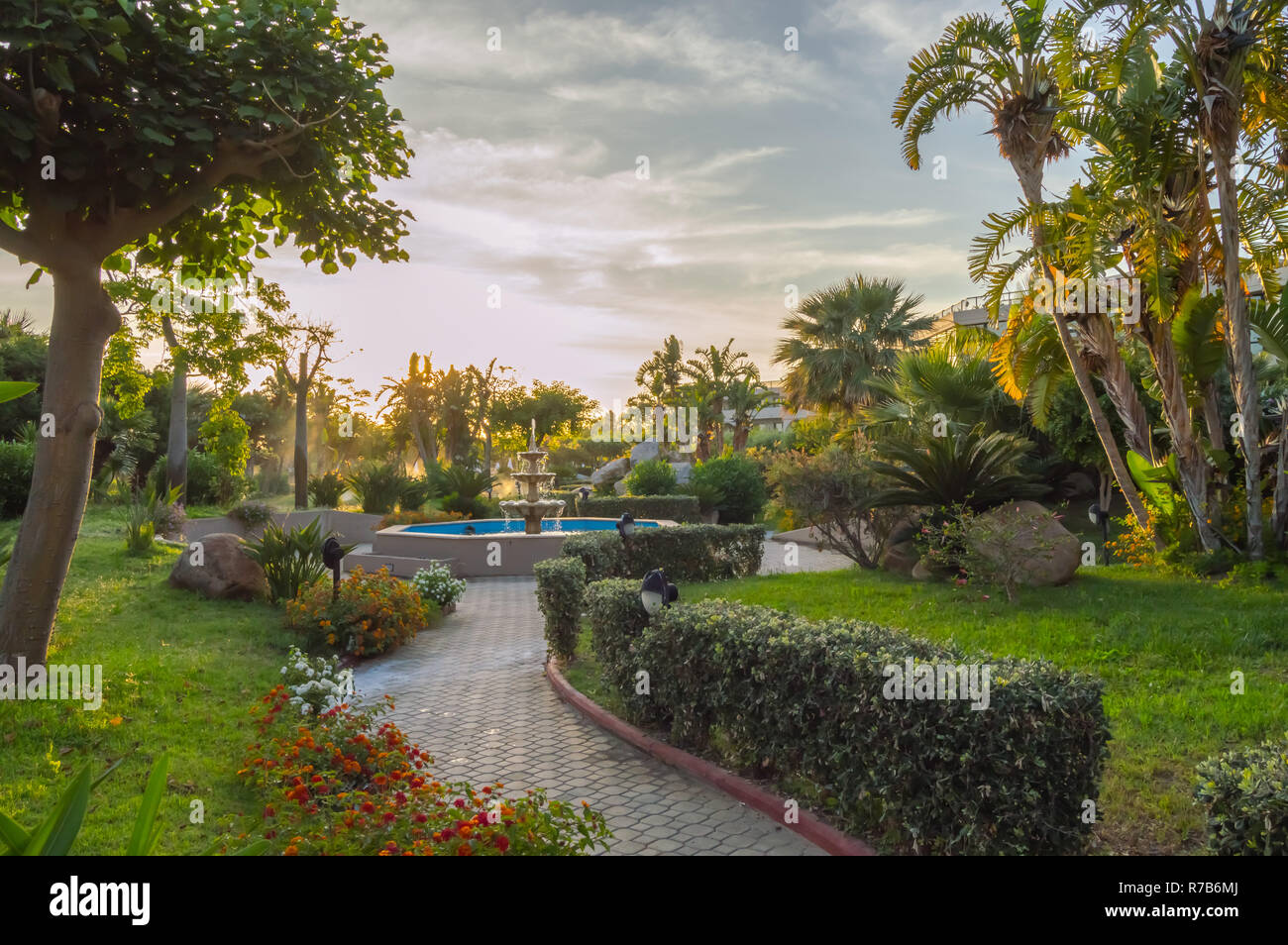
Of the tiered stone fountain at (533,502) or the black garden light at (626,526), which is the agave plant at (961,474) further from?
the tiered stone fountain at (533,502)

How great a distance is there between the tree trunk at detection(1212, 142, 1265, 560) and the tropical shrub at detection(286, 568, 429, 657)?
10.6 meters

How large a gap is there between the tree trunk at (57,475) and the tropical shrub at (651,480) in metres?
20.5

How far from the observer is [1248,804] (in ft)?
9.98

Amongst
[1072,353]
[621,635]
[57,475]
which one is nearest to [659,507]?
[1072,353]

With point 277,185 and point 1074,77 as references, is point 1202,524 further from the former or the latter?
point 277,185

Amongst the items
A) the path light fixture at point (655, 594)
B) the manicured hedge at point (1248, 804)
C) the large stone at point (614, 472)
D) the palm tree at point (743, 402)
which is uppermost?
the palm tree at point (743, 402)

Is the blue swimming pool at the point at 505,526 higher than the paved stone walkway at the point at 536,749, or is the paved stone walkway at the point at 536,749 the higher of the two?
the blue swimming pool at the point at 505,526

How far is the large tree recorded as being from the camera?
5.45 metres

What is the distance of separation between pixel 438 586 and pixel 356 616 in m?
2.64

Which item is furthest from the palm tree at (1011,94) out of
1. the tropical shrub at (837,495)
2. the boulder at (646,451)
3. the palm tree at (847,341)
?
the boulder at (646,451)

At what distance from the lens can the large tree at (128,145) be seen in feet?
17.9

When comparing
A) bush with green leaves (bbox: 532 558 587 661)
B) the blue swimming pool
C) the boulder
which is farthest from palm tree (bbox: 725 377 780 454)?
bush with green leaves (bbox: 532 558 587 661)

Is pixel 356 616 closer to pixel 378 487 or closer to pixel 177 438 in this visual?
pixel 177 438
